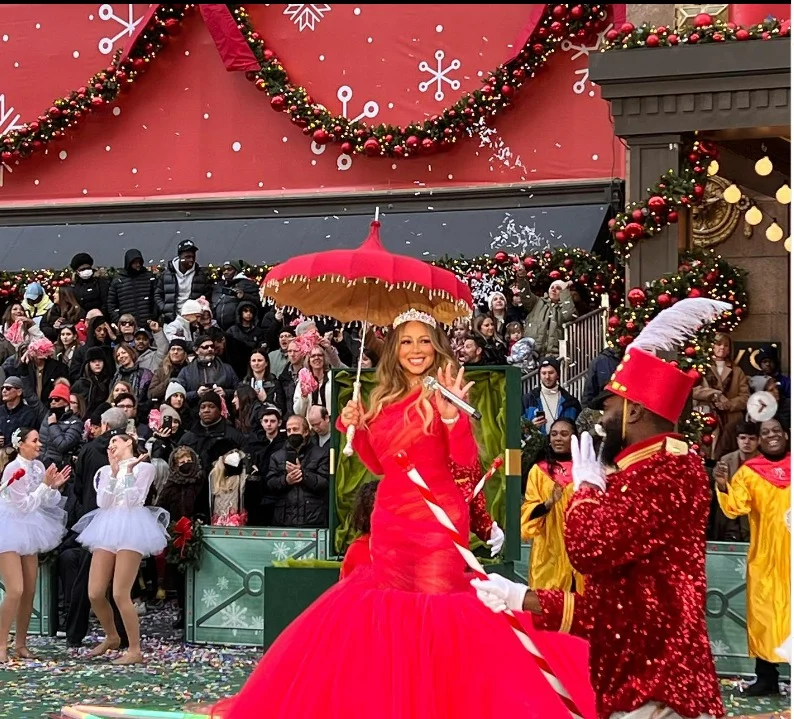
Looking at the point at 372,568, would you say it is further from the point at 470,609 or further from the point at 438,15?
the point at 438,15

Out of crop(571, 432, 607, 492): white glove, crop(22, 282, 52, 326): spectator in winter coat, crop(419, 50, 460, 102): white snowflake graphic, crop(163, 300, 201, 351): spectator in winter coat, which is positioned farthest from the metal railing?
crop(571, 432, 607, 492): white glove

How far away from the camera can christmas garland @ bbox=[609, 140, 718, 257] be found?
1534 centimetres

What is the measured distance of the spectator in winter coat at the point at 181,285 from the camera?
17.6 meters

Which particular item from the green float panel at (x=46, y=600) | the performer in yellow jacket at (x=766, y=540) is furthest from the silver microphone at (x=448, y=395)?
the green float panel at (x=46, y=600)

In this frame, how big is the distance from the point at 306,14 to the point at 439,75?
241 centimetres

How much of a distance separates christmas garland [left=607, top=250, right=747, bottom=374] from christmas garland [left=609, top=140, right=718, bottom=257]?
49 centimetres

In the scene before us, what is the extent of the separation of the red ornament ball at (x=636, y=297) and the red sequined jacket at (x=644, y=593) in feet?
30.9

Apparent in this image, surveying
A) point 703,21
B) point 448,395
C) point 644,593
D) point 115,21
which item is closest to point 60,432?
point 703,21

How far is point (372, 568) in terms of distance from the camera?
23.0ft

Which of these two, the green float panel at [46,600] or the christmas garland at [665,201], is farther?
the christmas garland at [665,201]

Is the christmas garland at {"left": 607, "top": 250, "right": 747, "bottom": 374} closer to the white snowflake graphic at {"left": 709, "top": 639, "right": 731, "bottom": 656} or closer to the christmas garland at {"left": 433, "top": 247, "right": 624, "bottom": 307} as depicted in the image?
the christmas garland at {"left": 433, "top": 247, "right": 624, "bottom": 307}

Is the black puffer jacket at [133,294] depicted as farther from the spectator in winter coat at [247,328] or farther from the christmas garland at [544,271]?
the christmas garland at [544,271]

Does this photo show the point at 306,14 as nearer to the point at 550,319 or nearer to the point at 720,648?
the point at 550,319

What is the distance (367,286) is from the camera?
8.91 m
